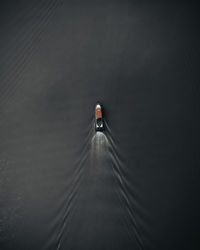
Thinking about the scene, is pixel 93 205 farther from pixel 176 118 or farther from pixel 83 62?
pixel 83 62

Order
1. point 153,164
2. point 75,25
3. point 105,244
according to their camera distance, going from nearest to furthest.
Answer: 1. point 105,244
2. point 153,164
3. point 75,25

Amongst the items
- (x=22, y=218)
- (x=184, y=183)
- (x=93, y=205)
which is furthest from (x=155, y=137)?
(x=22, y=218)

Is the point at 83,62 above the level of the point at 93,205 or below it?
above

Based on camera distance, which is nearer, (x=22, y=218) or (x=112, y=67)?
(x=22, y=218)

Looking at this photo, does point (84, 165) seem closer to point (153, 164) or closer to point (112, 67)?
point (153, 164)

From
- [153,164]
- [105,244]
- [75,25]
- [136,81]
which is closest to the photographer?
[105,244]

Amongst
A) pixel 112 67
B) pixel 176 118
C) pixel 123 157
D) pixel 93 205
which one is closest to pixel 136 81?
pixel 112 67

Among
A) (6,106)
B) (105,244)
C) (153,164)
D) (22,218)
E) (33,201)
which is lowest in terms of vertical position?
(105,244)
